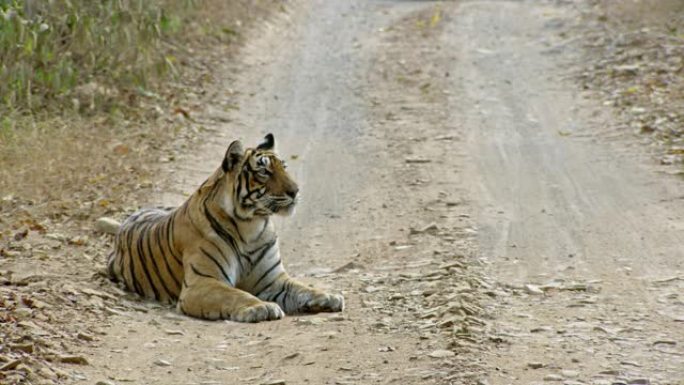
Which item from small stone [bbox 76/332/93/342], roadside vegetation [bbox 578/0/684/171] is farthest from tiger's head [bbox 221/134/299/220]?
roadside vegetation [bbox 578/0/684/171]

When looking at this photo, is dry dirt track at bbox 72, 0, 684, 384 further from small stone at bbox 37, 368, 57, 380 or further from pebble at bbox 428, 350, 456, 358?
small stone at bbox 37, 368, 57, 380

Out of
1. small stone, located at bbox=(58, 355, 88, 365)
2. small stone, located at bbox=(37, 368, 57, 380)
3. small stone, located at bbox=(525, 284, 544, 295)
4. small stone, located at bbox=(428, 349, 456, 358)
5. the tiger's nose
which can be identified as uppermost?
the tiger's nose

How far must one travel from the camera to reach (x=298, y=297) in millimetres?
7402

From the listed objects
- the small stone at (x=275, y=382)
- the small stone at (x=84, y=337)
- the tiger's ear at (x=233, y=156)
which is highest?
the tiger's ear at (x=233, y=156)

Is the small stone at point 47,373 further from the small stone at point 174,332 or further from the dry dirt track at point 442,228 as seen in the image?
the small stone at point 174,332

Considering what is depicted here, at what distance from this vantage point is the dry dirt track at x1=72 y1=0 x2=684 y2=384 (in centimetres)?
601

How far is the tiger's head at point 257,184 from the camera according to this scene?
24.8 ft

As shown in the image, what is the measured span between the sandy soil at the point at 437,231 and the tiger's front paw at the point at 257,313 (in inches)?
3.3

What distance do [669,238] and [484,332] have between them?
282 cm

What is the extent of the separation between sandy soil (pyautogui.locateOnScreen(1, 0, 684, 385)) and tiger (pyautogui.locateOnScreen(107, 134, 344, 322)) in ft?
0.83

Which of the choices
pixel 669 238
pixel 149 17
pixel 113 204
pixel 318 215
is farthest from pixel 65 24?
pixel 669 238

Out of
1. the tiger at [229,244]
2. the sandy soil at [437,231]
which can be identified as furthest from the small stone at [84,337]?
the tiger at [229,244]

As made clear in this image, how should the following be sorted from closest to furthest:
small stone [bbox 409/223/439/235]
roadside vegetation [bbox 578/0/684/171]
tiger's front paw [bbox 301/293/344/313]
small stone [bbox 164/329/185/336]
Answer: small stone [bbox 164/329/185/336] → tiger's front paw [bbox 301/293/344/313] → small stone [bbox 409/223/439/235] → roadside vegetation [bbox 578/0/684/171]

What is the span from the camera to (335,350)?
20.2 ft
